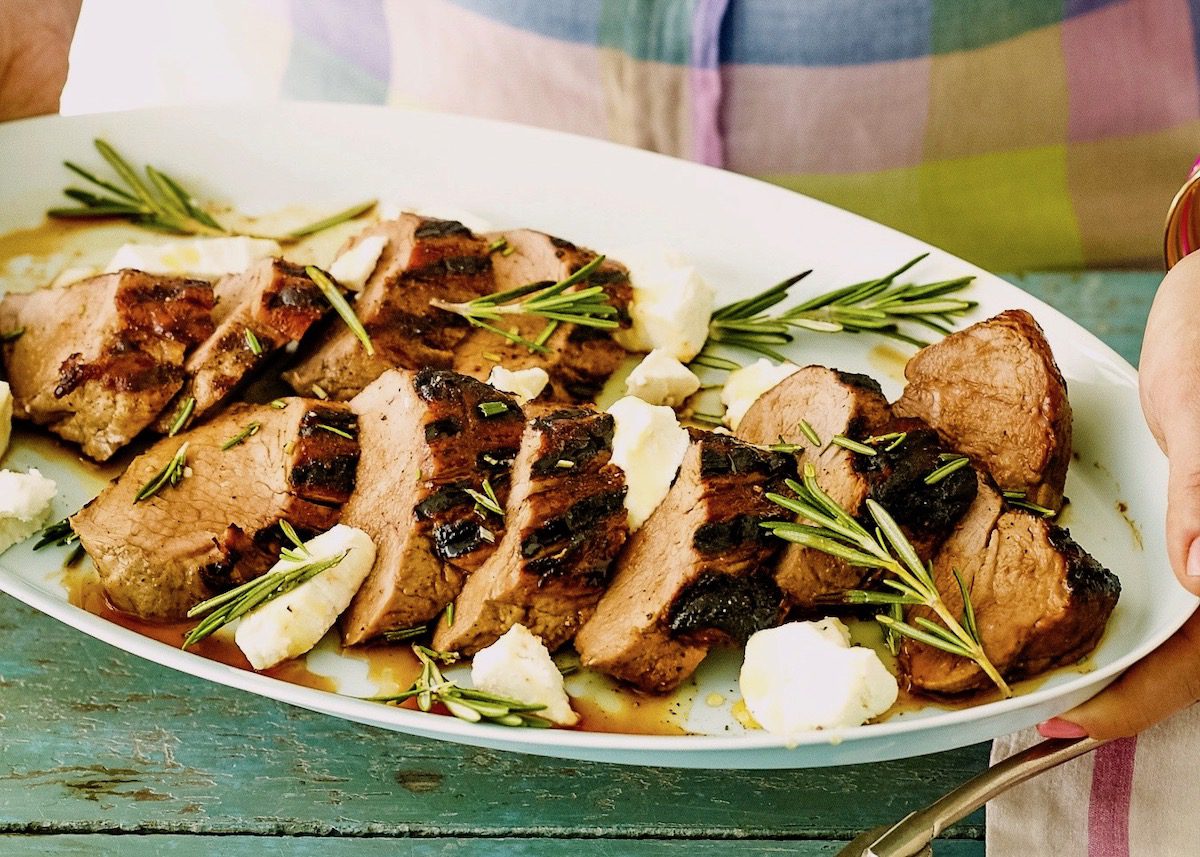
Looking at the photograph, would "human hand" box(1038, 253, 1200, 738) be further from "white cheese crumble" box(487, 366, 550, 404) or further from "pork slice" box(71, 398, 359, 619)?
"pork slice" box(71, 398, 359, 619)

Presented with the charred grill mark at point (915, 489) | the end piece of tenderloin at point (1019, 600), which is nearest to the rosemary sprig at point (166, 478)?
the charred grill mark at point (915, 489)

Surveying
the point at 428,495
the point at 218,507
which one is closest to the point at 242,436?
the point at 218,507

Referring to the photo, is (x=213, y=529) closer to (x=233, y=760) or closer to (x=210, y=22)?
(x=233, y=760)

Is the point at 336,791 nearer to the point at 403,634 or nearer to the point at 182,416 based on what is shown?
the point at 403,634

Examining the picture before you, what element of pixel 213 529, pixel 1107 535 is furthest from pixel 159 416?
pixel 1107 535

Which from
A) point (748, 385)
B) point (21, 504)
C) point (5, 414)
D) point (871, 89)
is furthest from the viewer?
point (871, 89)

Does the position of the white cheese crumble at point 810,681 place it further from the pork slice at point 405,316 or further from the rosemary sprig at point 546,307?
the pork slice at point 405,316
